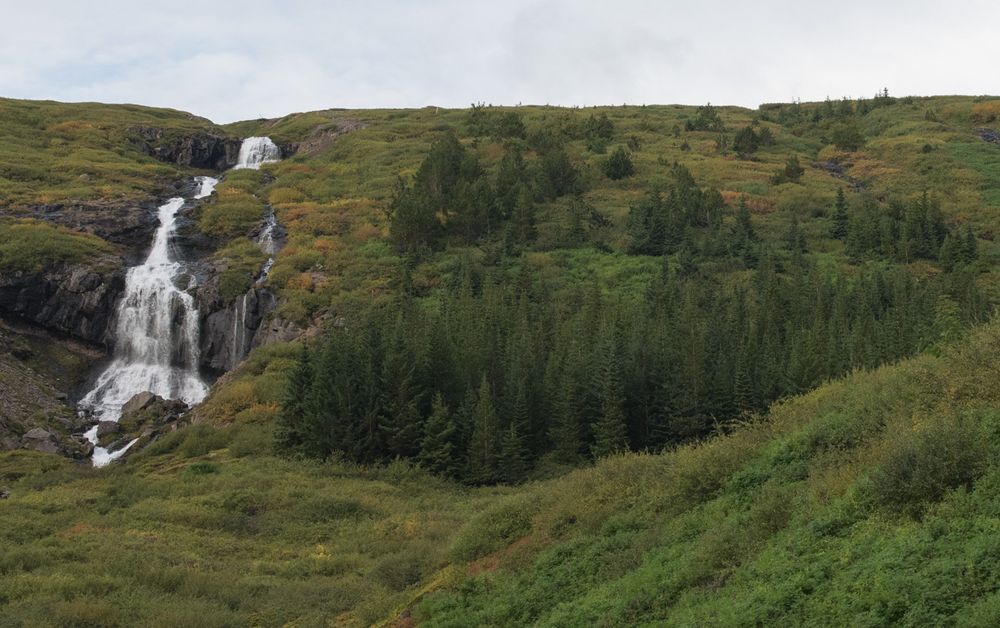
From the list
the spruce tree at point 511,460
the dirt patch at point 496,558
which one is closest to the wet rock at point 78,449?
the spruce tree at point 511,460

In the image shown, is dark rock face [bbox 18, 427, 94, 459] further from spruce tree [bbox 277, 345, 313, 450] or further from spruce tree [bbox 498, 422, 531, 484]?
spruce tree [bbox 498, 422, 531, 484]

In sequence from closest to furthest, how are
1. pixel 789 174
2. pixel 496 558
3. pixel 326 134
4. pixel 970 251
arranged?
pixel 496 558
pixel 970 251
pixel 789 174
pixel 326 134

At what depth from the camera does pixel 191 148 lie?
395 ft

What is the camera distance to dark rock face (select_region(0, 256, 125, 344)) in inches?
2512

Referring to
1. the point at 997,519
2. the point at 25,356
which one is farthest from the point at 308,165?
the point at 997,519

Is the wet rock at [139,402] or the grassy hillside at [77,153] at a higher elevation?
the grassy hillside at [77,153]

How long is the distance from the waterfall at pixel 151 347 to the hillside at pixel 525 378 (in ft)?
3.44

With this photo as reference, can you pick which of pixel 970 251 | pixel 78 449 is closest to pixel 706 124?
pixel 970 251

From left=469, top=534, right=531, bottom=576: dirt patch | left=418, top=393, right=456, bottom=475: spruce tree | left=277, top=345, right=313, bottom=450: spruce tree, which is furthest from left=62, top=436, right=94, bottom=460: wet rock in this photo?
left=469, top=534, right=531, bottom=576: dirt patch

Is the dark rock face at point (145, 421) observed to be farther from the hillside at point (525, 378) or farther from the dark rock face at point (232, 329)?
the dark rock face at point (232, 329)

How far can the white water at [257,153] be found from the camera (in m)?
121

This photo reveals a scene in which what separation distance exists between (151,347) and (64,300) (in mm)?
9762

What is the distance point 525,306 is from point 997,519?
43.8 metres

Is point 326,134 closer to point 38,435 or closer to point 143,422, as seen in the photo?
point 143,422
